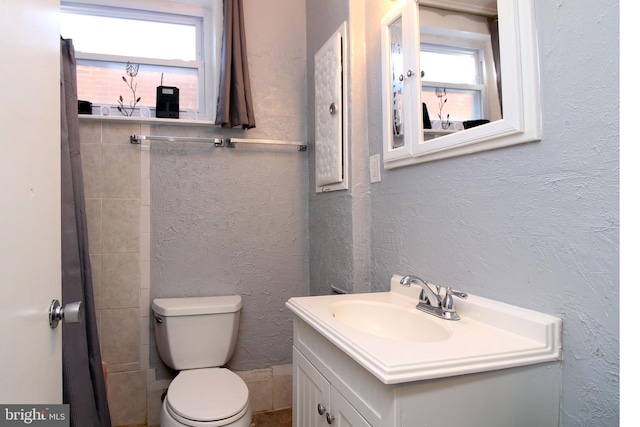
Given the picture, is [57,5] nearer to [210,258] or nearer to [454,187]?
[454,187]

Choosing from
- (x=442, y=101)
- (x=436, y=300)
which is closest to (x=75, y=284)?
(x=436, y=300)

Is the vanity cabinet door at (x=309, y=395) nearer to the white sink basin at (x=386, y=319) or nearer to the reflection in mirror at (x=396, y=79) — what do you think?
the white sink basin at (x=386, y=319)

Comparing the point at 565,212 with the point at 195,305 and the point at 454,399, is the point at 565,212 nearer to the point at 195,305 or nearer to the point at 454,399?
the point at 454,399

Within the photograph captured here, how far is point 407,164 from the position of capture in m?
1.41

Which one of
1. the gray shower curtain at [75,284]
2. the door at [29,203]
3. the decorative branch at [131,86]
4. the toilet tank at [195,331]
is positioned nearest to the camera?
the door at [29,203]

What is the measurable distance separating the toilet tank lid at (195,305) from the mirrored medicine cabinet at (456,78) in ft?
3.64

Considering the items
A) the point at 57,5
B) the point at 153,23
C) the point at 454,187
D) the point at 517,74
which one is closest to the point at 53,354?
the point at 57,5

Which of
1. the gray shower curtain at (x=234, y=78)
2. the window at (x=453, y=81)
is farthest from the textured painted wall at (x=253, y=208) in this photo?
the window at (x=453, y=81)

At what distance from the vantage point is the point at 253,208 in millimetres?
2242

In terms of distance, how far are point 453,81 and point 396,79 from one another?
0.30m

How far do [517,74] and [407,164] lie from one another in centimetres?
51

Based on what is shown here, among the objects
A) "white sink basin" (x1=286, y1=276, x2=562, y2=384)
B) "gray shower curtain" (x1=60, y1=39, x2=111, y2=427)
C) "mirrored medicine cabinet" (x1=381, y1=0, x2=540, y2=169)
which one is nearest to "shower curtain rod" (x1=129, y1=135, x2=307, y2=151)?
"gray shower curtain" (x1=60, y1=39, x2=111, y2=427)

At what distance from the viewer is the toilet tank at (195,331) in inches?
75.2

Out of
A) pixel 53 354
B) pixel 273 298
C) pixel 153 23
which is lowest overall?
pixel 273 298
